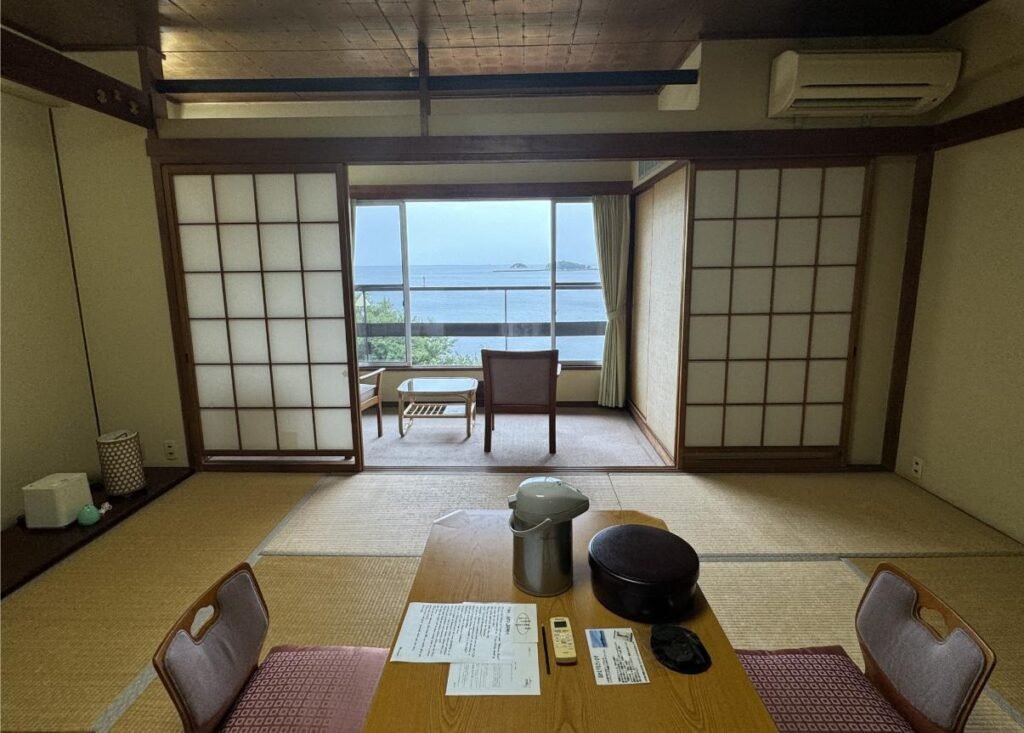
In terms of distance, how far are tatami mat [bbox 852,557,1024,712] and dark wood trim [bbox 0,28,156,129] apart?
438 centimetres

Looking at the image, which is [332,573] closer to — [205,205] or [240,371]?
[240,371]

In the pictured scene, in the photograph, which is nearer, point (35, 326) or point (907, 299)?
point (35, 326)

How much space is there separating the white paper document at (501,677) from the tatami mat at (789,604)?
131 centimetres

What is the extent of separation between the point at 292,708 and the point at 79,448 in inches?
123

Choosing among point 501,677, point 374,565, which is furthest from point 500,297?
point 501,677

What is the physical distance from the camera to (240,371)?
11.7 feet

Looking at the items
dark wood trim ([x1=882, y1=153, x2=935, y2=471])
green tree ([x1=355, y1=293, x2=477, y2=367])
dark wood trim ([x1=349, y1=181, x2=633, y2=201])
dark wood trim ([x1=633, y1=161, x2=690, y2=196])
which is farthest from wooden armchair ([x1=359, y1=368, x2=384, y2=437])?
dark wood trim ([x1=882, y1=153, x2=935, y2=471])

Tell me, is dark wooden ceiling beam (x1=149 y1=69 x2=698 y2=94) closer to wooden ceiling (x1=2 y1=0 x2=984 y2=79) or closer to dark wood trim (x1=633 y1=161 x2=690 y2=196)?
wooden ceiling (x1=2 y1=0 x2=984 y2=79)

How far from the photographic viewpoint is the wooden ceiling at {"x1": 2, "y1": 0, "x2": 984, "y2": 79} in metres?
2.59

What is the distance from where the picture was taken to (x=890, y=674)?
3.84ft

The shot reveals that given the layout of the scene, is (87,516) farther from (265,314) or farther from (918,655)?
(918,655)

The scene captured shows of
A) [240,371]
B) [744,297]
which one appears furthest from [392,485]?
[744,297]

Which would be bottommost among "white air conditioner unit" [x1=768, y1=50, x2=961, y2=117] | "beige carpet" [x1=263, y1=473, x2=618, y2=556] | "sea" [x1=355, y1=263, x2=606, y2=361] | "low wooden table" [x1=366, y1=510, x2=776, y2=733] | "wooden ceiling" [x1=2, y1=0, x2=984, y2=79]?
"beige carpet" [x1=263, y1=473, x2=618, y2=556]

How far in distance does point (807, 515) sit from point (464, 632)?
259 centimetres
